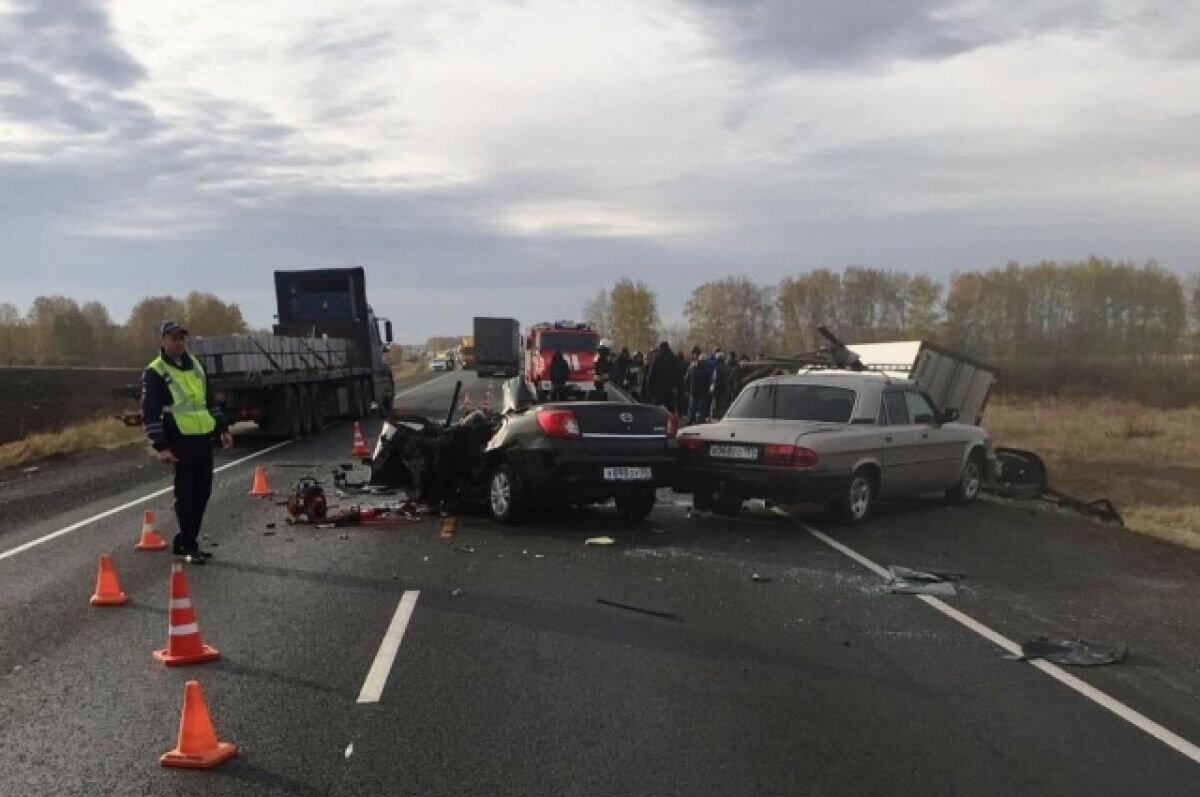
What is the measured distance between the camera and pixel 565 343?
3397 cm

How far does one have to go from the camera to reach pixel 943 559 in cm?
922

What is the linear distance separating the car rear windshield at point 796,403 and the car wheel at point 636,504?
1.39 metres

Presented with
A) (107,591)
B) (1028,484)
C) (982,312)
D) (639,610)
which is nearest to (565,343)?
(1028,484)

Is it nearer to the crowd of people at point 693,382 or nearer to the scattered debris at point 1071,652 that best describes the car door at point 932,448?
the scattered debris at point 1071,652

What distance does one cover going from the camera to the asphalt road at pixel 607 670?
433 centimetres

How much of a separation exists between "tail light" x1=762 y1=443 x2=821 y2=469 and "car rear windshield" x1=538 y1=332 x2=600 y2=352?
77.3 ft

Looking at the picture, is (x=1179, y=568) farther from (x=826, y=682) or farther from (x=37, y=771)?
(x=37, y=771)

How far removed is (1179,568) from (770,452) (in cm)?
377

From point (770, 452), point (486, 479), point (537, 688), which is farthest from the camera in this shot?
point (486, 479)

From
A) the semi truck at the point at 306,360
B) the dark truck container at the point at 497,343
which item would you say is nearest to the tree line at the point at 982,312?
the dark truck container at the point at 497,343

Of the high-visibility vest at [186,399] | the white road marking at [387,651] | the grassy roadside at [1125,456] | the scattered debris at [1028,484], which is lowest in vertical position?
the grassy roadside at [1125,456]

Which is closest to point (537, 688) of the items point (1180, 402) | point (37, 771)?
point (37, 771)

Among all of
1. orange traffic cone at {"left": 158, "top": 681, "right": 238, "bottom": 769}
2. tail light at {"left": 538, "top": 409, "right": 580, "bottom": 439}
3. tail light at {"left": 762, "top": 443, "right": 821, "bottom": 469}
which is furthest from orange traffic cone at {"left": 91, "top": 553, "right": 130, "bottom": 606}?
tail light at {"left": 762, "top": 443, "right": 821, "bottom": 469}

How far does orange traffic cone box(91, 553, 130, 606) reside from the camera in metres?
7.41
